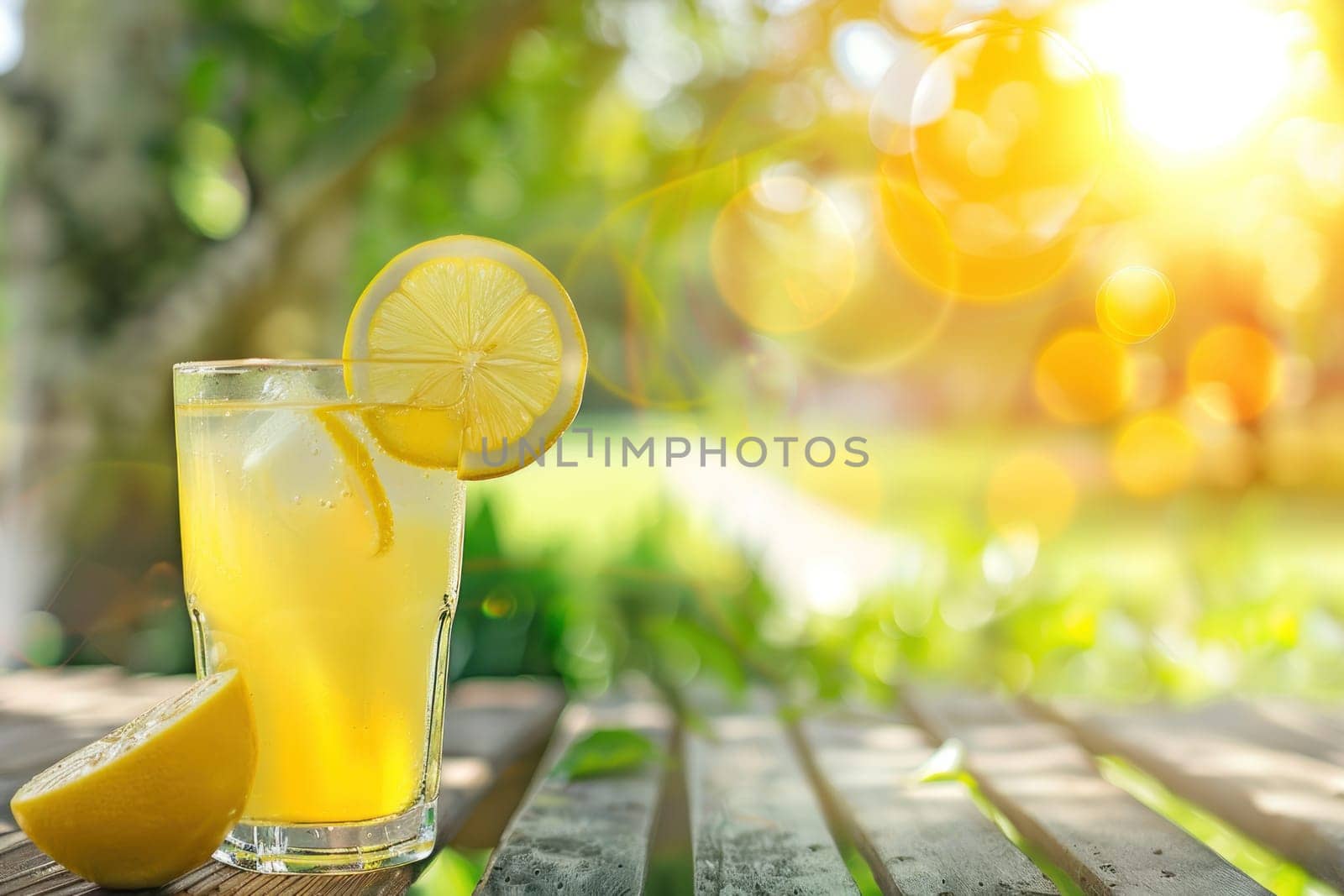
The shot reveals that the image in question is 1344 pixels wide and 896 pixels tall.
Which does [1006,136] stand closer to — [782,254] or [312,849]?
[782,254]

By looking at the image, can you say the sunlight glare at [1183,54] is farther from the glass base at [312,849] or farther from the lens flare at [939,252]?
the glass base at [312,849]

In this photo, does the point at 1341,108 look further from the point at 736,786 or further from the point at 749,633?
the point at 736,786

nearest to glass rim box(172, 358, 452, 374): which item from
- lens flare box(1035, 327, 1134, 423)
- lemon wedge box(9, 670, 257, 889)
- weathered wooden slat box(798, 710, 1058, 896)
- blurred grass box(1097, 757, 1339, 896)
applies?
lemon wedge box(9, 670, 257, 889)

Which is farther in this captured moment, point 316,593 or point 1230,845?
point 1230,845

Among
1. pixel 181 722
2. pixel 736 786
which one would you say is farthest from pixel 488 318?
pixel 736 786

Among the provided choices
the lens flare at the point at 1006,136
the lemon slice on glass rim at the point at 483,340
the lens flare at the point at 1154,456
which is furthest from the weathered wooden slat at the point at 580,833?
the lens flare at the point at 1154,456

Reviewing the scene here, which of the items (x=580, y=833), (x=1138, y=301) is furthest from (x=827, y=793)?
(x=1138, y=301)
